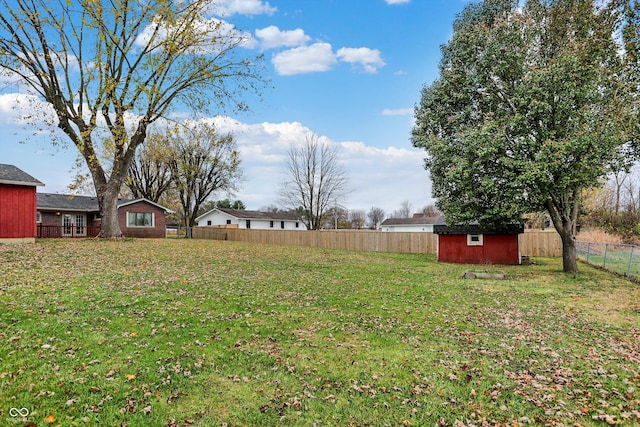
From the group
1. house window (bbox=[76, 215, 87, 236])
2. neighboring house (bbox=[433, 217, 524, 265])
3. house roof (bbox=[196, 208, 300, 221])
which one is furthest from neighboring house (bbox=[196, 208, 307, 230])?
neighboring house (bbox=[433, 217, 524, 265])

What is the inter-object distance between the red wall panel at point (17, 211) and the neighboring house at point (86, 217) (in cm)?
903

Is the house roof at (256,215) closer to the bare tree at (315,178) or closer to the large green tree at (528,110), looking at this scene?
the bare tree at (315,178)

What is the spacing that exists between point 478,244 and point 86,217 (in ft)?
98.4

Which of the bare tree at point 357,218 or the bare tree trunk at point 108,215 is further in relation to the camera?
the bare tree at point 357,218

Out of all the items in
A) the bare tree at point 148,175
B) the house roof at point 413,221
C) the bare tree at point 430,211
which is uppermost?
the bare tree at point 148,175

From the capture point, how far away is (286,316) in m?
7.05

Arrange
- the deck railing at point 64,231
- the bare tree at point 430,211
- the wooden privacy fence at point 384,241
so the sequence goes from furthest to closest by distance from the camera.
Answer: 1. the bare tree at point 430,211
2. the deck railing at point 64,231
3. the wooden privacy fence at point 384,241

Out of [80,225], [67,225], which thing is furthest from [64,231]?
[80,225]

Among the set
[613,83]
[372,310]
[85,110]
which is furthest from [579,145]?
[85,110]

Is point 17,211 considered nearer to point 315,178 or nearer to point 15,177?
point 15,177

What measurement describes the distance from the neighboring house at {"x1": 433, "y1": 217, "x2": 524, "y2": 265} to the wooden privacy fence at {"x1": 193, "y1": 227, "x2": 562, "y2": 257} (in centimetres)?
425

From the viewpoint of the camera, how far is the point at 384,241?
25844mm

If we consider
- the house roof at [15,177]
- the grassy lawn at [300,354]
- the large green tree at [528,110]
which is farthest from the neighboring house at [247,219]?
the grassy lawn at [300,354]

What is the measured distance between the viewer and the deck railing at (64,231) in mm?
25495
